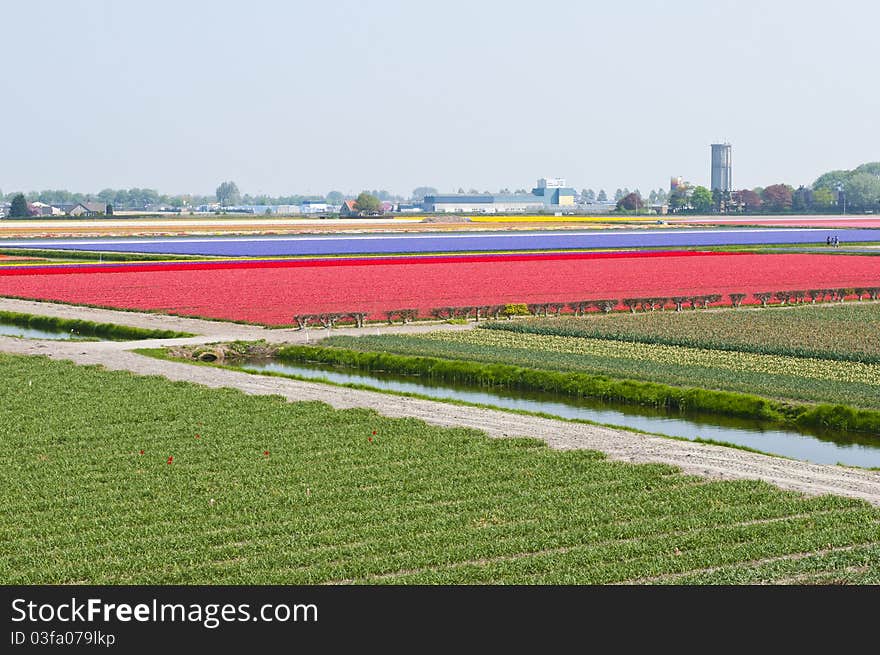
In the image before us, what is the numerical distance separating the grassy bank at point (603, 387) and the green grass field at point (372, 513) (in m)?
7.45

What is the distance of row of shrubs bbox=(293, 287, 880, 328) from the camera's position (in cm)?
5122

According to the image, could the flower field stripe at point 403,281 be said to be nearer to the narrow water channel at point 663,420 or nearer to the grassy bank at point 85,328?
the grassy bank at point 85,328

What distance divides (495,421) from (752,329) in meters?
20.3

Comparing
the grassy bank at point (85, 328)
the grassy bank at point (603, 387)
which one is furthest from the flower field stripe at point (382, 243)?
the grassy bank at point (603, 387)

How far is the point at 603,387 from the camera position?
112 ft

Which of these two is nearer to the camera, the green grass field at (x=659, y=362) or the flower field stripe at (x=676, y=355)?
the green grass field at (x=659, y=362)

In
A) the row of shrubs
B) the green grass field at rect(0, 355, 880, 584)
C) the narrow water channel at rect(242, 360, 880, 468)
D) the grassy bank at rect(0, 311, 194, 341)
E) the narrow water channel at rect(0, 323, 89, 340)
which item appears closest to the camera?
the green grass field at rect(0, 355, 880, 584)

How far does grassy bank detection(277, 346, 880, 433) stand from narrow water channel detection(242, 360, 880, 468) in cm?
34

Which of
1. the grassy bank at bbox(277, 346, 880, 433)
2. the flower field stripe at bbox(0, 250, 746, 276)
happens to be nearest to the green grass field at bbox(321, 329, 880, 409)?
the grassy bank at bbox(277, 346, 880, 433)

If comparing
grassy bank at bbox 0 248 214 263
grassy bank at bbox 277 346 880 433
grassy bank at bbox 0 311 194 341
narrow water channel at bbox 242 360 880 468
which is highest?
grassy bank at bbox 0 248 214 263

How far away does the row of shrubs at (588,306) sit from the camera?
51219mm

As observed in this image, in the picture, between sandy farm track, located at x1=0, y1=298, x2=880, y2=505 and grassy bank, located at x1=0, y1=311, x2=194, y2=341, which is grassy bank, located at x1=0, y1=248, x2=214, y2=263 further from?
sandy farm track, located at x1=0, y1=298, x2=880, y2=505

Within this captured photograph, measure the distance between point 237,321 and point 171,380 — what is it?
16497 millimetres

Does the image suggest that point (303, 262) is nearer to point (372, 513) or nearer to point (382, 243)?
point (382, 243)
